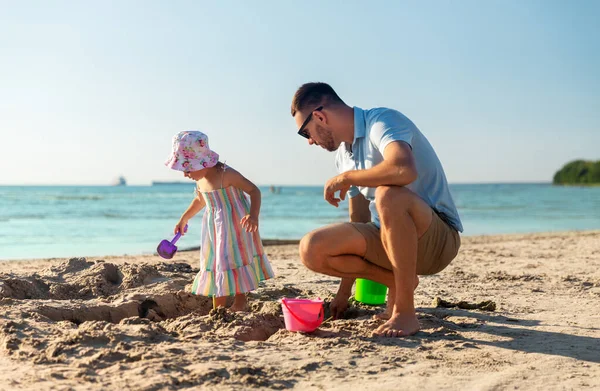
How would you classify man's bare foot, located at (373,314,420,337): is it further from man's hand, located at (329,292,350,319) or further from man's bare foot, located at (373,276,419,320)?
man's hand, located at (329,292,350,319)

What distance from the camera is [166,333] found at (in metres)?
3.06

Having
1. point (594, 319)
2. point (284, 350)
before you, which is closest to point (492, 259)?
point (594, 319)

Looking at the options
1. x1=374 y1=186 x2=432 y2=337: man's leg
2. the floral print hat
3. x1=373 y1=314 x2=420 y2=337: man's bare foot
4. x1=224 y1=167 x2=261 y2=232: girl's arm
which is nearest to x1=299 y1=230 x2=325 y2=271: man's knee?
x1=374 y1=186 x2=432 y2=337: man's leg

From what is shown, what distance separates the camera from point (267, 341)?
9.99 ft

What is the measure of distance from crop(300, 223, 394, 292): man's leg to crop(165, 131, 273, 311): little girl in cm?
78

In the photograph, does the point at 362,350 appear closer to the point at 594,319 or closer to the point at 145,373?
the point at 145,373

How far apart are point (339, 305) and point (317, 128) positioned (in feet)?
3.73

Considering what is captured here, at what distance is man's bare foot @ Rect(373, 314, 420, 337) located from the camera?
10.1 ft

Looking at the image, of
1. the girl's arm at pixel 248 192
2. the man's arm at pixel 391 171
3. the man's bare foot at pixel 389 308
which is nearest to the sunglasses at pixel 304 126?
the man's arm at pixel 391 171

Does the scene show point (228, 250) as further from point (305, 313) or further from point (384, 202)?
point (384, 202)

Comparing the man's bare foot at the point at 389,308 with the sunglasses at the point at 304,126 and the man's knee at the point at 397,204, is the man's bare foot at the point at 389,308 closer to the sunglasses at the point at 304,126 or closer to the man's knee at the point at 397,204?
the man's knee at the point at 397,204

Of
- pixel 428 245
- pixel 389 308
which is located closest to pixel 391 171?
pixel 428 245

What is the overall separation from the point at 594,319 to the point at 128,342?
2.71 meters

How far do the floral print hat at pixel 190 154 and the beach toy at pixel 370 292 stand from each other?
1.29 metres
